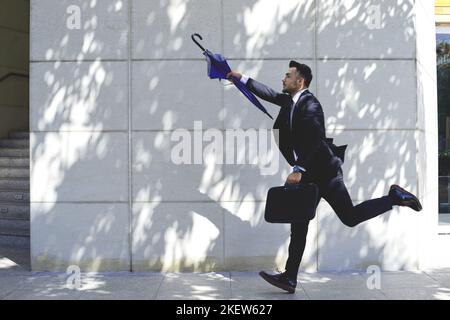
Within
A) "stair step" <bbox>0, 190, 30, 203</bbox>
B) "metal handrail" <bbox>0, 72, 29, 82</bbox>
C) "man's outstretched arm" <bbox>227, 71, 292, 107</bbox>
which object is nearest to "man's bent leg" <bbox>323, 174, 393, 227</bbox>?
"man's outstretched arm" <bbox>227, 71, 292, 107</bbox>

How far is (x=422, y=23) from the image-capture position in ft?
27.3

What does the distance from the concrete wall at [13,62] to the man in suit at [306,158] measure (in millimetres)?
Answer: 6858

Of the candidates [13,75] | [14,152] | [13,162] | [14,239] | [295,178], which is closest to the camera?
[295,178]

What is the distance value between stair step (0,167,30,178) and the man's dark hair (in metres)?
5.89

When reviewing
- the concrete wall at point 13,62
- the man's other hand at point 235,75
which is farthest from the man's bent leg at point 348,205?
the concrete wall at point 13,62

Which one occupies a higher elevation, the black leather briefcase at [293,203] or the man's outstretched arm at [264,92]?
the man's outstretched arm at [264,92]

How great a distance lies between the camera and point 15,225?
31.1ft

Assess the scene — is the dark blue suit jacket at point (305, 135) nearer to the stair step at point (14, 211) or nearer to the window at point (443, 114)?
the window at point (443, 114)

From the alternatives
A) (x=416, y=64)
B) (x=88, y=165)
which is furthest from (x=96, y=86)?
(x=416, y=64)

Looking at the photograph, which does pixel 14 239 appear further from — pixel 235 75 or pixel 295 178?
pixel 295 178

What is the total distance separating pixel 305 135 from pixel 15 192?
5926mm

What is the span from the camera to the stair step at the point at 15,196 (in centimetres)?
994

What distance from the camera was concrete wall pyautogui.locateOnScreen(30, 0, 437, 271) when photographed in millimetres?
7656

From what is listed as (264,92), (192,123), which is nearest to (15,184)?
(192,123)
